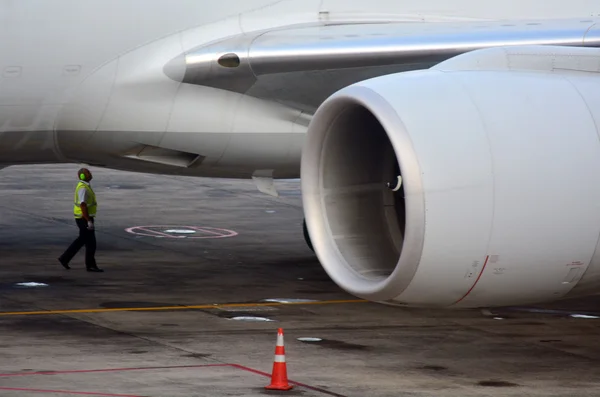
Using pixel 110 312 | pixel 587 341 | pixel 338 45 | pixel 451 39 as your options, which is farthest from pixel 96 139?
pixel 587 341

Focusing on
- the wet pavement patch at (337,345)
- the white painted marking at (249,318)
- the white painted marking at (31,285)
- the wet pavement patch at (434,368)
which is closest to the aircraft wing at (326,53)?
the white painted marking at (249,318)

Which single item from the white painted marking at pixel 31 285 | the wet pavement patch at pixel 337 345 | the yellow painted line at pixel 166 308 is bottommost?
the wet pavement patch at pixel 337 345

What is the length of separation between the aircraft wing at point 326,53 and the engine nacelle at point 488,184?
134 inches

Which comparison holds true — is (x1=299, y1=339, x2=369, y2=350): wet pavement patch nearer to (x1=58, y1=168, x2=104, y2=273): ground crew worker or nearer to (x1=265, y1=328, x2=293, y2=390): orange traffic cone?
(x1=265, y1=328, x2=293, y2=390): orange traffic cone

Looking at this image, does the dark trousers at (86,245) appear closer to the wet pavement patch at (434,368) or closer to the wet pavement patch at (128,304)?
the wet pavement patch at (128,304)

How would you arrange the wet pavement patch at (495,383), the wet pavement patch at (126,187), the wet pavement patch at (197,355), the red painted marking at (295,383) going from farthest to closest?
the wet pavement patch at (126,187), the wet pavement patch at (197,355), the wet pavement patch at (495,383), the red painted marking at (295,383)

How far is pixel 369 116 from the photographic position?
11.3 meters

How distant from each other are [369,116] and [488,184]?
1594 millimetres

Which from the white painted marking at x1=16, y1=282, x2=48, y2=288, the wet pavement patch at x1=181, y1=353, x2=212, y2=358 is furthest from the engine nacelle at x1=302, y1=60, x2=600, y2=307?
the white painted marking at x1=16, y1=282, x2=48, y2=288

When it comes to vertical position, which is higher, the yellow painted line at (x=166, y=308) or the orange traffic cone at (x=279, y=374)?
the yellow painted line at (x=166, y=308)

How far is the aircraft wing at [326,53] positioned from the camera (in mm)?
14281

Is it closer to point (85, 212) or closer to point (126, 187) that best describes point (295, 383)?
point (85, 212)

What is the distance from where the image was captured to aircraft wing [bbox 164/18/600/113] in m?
14.3

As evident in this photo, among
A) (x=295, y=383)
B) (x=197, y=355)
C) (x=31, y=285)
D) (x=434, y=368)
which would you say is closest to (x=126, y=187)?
(x=31, y=285)
